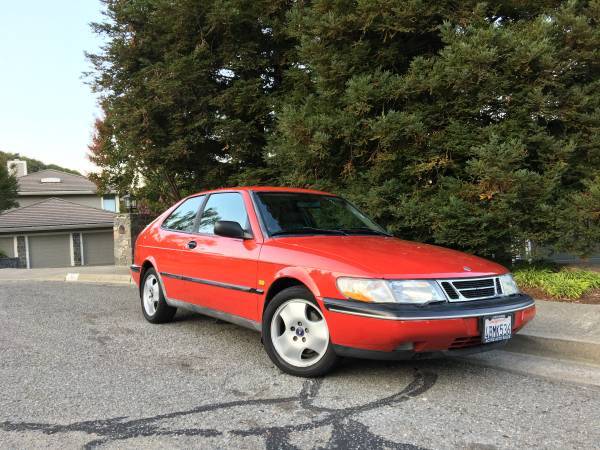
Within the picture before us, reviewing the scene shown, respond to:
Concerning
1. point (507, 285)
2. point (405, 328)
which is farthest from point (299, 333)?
point (507, 285)

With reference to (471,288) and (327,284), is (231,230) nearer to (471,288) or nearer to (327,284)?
(327,284)

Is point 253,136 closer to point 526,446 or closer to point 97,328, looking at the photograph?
point 97,328

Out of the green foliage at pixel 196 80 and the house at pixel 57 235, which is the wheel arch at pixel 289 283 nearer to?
the green foliage at pixel 196 80

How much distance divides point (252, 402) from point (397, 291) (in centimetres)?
124

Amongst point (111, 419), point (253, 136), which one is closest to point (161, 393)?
point (111, 419)

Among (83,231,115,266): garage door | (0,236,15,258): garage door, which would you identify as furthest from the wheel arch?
(0,236,15,258): garage door

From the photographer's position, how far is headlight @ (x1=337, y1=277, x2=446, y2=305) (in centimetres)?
344

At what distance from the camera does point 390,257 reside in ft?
12.6

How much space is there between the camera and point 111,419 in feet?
10.6

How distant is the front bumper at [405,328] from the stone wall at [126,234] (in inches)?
405

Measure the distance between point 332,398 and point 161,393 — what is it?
123 centimetres

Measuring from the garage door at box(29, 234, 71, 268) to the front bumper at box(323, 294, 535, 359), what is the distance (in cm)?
2586

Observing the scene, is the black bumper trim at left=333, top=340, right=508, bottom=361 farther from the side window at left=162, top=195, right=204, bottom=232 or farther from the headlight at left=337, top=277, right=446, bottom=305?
the side window at left=162, top=195, right=204, bottom=232

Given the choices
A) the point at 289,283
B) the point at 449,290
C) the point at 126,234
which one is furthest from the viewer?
the point at 126,234
